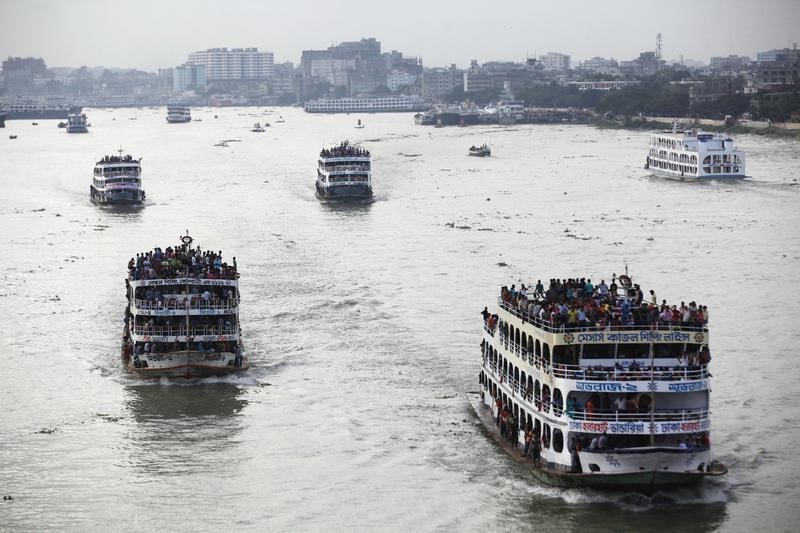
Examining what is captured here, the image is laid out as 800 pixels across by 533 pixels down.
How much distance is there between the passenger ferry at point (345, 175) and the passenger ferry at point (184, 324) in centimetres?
4443

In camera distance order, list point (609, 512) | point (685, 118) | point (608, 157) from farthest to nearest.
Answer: point (685, 118) < point (608, 157) < point (609, 512)

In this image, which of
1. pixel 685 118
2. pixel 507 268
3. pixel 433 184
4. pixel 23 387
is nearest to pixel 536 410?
pixel 23 387

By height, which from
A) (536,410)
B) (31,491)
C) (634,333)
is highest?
(634,333)

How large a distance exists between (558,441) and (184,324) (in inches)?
525

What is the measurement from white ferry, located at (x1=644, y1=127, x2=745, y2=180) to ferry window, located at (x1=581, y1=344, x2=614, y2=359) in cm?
6733

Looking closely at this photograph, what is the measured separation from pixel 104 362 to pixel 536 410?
16.1m

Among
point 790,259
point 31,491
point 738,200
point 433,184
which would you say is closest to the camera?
point 31,491

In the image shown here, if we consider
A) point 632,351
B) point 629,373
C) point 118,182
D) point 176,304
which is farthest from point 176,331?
point 118,182

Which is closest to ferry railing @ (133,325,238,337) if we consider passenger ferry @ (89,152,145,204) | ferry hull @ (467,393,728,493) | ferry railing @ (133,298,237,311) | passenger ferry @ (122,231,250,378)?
passenger ferry @ (122,231,250,378)

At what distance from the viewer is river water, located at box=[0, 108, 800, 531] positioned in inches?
1009

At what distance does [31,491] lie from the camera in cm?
2683

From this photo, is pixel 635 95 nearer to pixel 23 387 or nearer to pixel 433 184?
pixel 433 184

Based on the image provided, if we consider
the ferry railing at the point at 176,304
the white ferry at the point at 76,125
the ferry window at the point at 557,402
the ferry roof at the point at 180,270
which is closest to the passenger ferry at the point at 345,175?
the ferry roof at the point at 180,270

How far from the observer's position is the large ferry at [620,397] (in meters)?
24.5
